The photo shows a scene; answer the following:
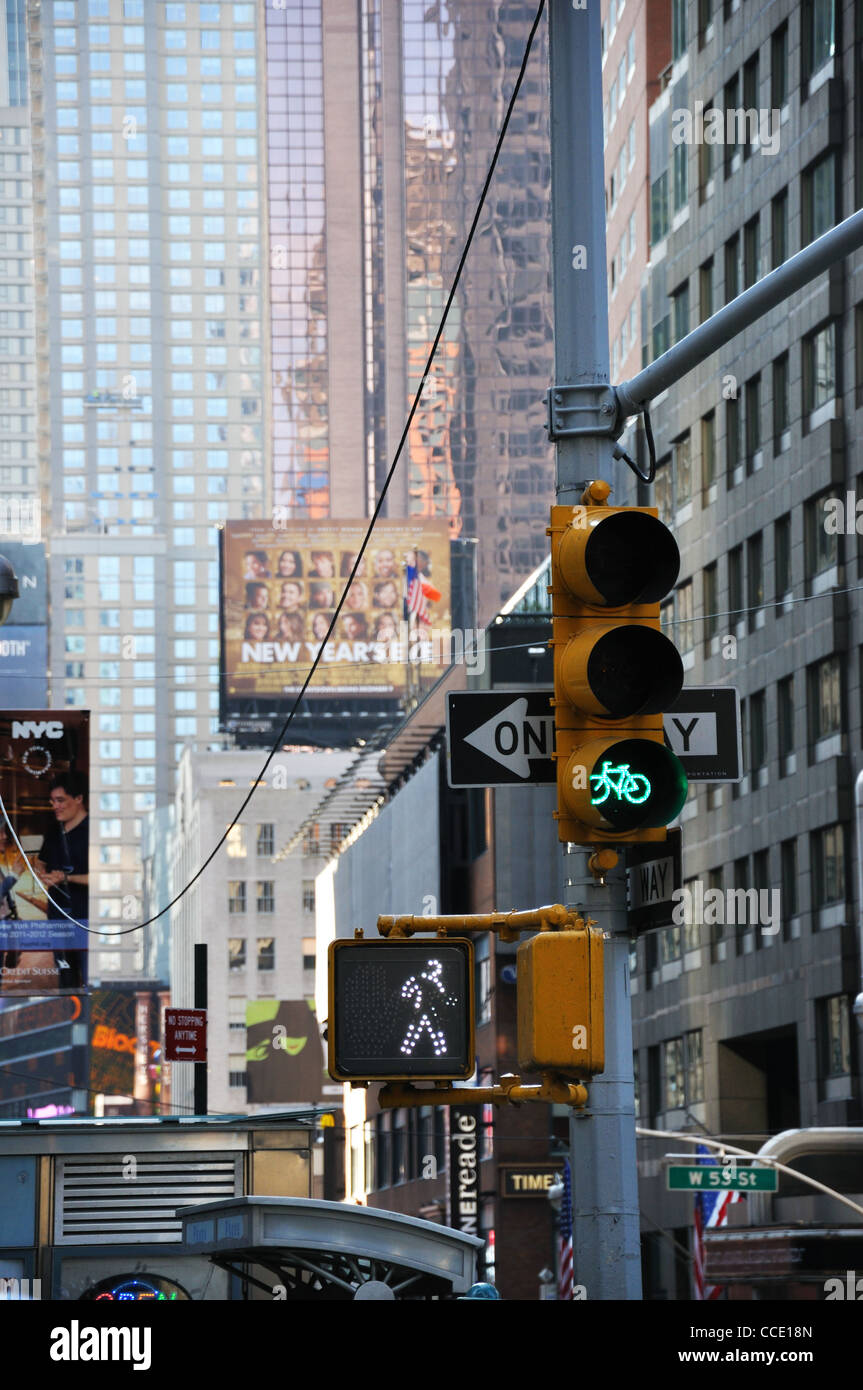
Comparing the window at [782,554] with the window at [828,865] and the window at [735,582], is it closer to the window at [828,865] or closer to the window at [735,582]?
the window at [735,582]

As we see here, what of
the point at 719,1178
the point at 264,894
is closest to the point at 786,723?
the point at 719,1178

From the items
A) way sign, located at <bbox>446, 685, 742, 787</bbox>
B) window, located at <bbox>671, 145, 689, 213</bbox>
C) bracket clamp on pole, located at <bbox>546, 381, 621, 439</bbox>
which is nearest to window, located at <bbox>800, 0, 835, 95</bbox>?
window, located at <bbox>671, 145, 689, 213</bbox>

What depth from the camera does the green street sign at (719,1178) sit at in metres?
34.6

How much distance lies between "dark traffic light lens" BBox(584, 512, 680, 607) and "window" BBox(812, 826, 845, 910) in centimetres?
4584

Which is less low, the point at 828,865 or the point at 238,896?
the point at 238,896

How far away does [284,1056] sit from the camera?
146500 mm

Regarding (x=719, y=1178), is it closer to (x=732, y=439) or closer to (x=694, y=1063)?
(x=694, y=1063)

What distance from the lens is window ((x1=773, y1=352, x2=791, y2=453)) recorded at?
191ft

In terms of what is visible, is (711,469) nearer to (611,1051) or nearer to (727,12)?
(727,12)

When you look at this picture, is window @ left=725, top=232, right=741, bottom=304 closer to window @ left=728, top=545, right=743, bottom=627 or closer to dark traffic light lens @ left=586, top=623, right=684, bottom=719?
window @ left=728, top=545, right=743, bottom=627

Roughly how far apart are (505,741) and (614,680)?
118 cm

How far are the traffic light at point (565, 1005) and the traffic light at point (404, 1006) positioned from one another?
26 cm

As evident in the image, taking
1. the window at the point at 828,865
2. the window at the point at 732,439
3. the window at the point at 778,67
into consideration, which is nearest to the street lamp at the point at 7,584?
the window at the point at 828,865
